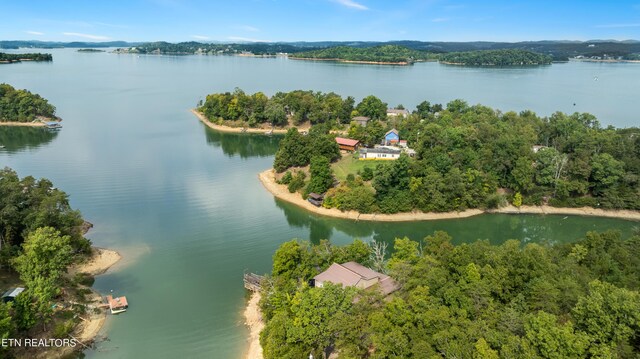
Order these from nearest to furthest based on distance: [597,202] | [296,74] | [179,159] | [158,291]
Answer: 1. [158,291]
2. [597,202]
3. [179,159]
4. [296,74]

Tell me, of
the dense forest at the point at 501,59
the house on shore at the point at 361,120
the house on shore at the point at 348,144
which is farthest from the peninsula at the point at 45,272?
the dense forest at the point at 501,59

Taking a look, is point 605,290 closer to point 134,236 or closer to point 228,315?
point 228,315

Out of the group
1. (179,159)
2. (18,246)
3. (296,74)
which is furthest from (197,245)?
(296,74)

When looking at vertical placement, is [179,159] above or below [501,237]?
above

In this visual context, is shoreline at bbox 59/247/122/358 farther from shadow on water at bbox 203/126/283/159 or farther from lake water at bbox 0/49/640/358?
shadow on water at bbox 203/126/283/159

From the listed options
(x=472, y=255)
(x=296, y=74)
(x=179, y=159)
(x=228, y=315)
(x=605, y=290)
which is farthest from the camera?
(x=296, y=74)

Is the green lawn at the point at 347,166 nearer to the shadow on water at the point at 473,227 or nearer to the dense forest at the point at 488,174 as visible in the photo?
the dense forest at the point at 488,174
